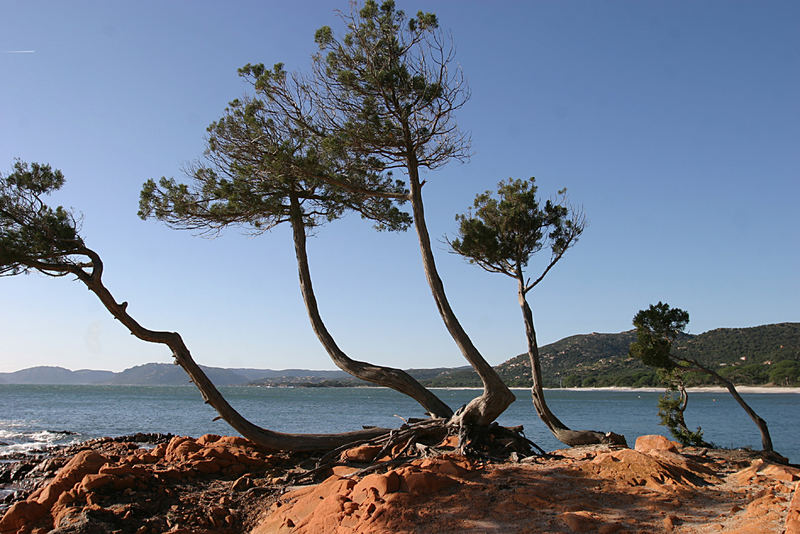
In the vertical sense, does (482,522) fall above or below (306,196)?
below

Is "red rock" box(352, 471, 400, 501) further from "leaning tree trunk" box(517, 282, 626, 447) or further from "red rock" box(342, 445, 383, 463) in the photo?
"leaning tree trunk" box(517, 282, 626, 447)

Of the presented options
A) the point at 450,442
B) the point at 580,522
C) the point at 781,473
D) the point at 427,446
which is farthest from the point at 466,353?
the point at 781,473

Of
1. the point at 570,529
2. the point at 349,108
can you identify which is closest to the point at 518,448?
the point at 570,529

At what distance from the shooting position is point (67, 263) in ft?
36.6

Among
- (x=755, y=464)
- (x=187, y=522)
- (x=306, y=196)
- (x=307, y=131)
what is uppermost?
(x=307, y=131)

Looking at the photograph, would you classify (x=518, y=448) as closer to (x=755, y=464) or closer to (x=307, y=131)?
(x=755, y=464)

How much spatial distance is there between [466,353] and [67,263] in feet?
27.2

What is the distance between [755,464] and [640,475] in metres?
2.26

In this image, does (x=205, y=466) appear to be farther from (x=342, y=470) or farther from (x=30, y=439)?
(x=30, y=439)

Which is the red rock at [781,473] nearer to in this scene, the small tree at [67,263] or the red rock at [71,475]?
the small tree at [67,263]

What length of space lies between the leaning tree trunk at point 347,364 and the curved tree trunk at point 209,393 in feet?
3.19

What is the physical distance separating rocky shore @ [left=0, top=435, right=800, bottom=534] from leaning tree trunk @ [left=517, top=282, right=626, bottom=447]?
1.72m

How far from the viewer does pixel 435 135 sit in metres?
11.0

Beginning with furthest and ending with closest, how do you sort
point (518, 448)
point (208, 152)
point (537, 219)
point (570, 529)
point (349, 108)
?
point (537, 219) → point (208, 152) → point (349, 108) → point (518, 448) → point (570, 529)
